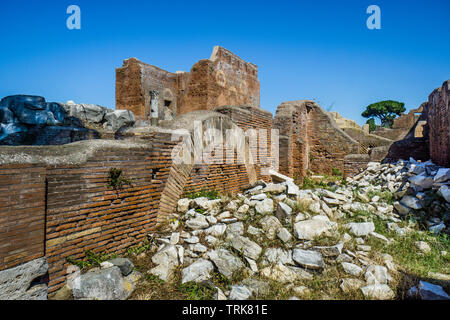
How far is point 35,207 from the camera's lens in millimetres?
2334

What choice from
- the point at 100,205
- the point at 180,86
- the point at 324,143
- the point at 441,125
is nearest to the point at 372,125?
the point at 324,143

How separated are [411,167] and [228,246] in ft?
18.9

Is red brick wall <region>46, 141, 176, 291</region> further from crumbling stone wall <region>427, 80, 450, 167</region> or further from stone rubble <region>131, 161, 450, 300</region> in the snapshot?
crumbling stone wall <region>427, 80, 450, 167</region>

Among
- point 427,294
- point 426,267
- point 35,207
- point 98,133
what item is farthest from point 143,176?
point 98,133

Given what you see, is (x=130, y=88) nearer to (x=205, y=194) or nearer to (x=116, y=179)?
(x=205, y=194)

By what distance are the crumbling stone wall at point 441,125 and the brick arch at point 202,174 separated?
4609mm

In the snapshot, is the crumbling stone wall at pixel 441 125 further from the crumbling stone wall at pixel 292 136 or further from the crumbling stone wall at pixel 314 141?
the crumbling stone wall at pixel 292 136

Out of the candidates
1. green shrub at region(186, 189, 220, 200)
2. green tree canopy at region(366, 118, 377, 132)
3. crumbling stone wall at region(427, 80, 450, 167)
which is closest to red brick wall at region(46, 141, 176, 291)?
green shrub at region(186, 189, 220, 200)

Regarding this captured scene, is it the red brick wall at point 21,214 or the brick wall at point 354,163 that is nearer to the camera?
the red brick wall at point 21,214

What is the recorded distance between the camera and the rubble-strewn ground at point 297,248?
276cm

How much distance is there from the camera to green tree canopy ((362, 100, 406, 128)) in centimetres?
3969

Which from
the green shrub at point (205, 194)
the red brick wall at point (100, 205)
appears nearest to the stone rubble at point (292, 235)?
the green shrub at point (205, 194)

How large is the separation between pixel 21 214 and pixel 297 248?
10.2 ft
